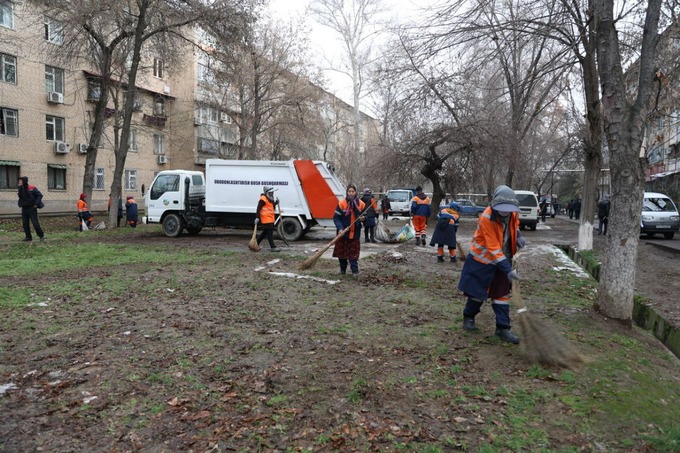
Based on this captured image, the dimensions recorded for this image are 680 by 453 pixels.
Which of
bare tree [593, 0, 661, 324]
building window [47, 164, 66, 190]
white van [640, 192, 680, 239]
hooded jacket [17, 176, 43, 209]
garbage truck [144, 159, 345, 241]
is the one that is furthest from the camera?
building window [47, 164, 66, 190]

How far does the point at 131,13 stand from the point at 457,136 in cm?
1508

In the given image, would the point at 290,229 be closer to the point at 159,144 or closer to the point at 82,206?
the point at 82,206

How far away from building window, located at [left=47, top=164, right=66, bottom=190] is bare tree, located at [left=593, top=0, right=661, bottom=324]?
3041 cm

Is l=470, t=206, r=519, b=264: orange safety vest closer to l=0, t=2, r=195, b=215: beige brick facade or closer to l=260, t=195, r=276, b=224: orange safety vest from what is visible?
l=260, t=195, r=276, b=224: orange safety vest

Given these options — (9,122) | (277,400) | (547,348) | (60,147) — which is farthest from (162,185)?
(60,147)

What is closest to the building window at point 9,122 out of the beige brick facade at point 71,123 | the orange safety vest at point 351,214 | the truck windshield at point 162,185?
the beige brick facade at point 71,123

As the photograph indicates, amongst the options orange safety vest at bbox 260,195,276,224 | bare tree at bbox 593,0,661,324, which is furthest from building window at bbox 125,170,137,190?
bare tree at bbox 593,0,661,324

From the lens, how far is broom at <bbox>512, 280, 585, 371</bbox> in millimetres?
4473

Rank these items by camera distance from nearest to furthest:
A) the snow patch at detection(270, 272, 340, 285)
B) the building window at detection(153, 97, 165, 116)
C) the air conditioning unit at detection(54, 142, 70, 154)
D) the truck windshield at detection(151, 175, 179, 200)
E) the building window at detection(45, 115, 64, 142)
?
the snow patch at detection(270, 272, 340, 285)
the truck windshield at detection(151, 175, 179, 200)
the building window at detection(45, 115, 64, 142)
the air conditioning unit at detection(54, 142, 70, 154)
the building window at detection(153, 97, 165, 116)

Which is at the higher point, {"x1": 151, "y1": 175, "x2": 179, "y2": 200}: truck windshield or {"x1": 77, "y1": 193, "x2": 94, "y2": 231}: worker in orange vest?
{"x1": 151, "y1": 175, "x2": 179, "y2": 200}: truck windshield

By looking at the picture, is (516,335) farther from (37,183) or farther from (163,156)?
(163,156)

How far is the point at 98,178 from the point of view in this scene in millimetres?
32969

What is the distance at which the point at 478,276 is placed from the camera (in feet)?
17.4

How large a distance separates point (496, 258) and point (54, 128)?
31.1 m
